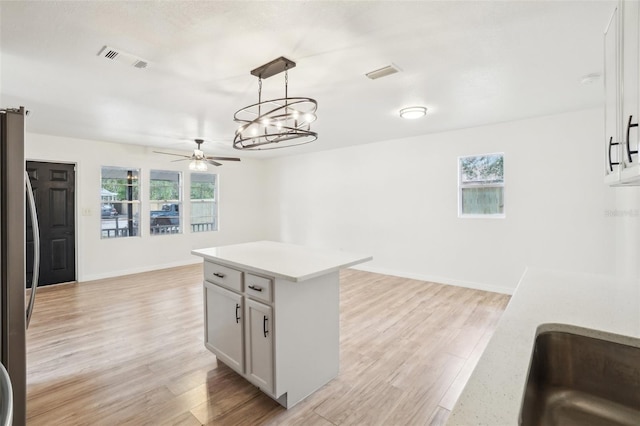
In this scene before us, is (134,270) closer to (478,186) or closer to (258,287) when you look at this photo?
(258,287)

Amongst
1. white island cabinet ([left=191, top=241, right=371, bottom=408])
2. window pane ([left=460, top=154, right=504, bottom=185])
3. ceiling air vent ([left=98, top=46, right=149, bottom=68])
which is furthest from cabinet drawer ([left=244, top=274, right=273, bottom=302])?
window pane ([left=460, top=154, right=504, bottom=185])

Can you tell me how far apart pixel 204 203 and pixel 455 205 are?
17.2ft

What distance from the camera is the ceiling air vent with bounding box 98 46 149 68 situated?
224cm

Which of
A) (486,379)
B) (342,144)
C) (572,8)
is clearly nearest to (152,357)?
(486,379)

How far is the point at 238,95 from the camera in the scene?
3.19 m

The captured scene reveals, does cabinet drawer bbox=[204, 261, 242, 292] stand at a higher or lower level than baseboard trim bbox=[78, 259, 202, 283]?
higher

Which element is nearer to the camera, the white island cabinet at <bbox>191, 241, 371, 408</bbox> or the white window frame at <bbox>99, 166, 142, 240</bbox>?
the white island cabinet at <bbox>191, 241, 371, 408</bbox>

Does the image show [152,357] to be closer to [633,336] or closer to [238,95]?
[238,95]

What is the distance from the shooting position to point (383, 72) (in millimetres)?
2658

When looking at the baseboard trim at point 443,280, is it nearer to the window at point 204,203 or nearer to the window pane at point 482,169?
the window pane at point 482,169

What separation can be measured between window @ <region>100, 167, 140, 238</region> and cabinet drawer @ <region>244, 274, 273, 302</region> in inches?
188

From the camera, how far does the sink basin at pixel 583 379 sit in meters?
0.95

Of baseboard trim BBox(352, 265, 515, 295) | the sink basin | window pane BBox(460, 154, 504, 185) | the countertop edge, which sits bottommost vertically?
baseboard trim BBox(352, 265, 515, 295)

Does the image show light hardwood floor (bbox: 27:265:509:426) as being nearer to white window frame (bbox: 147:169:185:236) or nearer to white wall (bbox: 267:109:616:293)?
white wall (bbox: 267:109:616:293)
